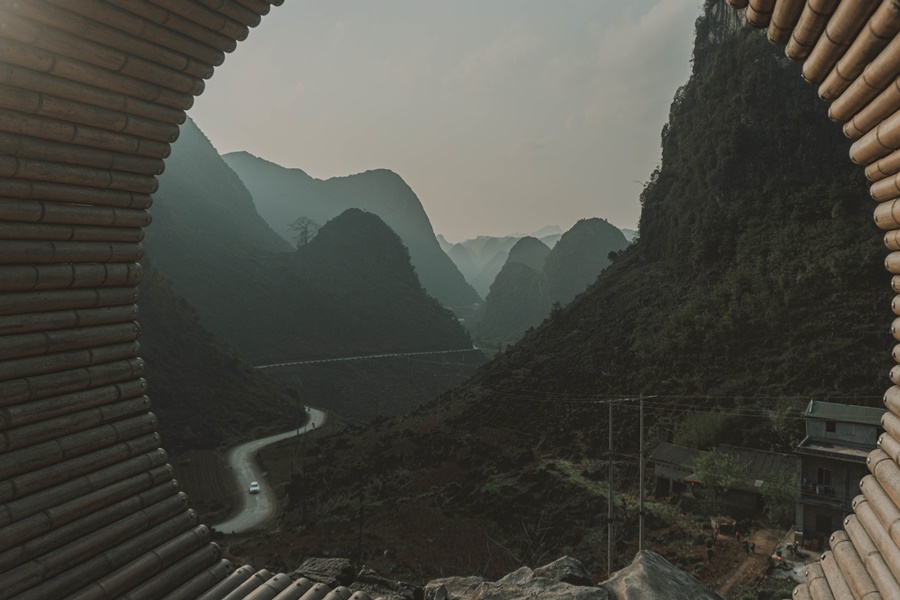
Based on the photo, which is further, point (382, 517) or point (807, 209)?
point (807, 209)

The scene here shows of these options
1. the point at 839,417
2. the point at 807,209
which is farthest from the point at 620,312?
the point at 839,417

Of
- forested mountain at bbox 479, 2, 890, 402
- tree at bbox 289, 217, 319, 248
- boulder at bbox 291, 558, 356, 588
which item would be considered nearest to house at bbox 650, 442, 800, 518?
forested mountain at bbox 479, 2, 890, 402

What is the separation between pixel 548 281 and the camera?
15688cm

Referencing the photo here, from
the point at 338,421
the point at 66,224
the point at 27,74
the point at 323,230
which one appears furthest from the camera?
the point at 323,230

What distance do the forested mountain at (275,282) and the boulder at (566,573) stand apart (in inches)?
2613

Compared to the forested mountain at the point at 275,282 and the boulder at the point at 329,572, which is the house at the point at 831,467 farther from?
the forested mountain at the point at 275,282

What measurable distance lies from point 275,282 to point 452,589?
82413 mm

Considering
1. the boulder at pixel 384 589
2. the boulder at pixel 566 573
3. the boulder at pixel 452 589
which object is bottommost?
the boulder at pixel 384 589

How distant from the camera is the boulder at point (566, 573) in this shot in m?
4.08

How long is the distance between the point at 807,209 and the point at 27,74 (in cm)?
4218

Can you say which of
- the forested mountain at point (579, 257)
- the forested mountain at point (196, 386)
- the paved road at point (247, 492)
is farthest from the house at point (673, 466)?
the forested mountain at point (579, 257)

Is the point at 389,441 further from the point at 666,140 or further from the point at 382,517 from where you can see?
the point at 666,140

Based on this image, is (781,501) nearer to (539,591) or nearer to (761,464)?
(761,464)

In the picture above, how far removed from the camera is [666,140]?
179 feet
